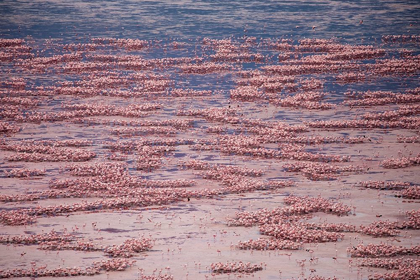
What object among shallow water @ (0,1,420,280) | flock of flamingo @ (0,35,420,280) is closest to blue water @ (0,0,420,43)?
shallow water @ (0,1,420,280)

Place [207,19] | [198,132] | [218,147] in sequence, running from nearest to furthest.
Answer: [218,147]
[198,132]
[207,19]

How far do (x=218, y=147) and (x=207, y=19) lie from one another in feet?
103

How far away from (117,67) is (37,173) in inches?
736

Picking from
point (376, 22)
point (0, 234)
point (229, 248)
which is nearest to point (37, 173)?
point (0, 234)

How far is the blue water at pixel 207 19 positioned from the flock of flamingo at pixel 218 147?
4290 mm

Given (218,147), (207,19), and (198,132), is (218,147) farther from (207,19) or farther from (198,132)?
(207,19)

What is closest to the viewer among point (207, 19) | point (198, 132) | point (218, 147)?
point (218, 147)

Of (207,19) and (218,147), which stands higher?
(207,19)

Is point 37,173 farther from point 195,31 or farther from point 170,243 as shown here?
point 195,31

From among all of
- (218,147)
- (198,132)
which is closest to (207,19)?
(198,132)

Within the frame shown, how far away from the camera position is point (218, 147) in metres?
25.2

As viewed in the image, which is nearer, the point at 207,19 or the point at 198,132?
the point at 198,132

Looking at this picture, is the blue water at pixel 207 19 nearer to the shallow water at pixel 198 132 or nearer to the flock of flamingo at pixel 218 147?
the shallow water at pixel 198 132

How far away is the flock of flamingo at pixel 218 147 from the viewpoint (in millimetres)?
16156
